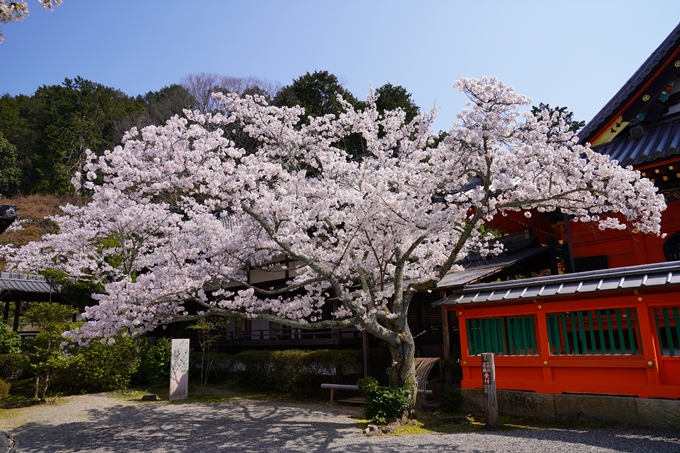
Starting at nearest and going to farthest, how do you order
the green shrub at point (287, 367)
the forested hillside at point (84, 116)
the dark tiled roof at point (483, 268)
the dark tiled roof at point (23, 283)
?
the dark tiled roof at point (483, 268) < the green shrub at point (287, 367) < the dark tiled roof at point (23, 283) < the forested hillside at point (84, 116)

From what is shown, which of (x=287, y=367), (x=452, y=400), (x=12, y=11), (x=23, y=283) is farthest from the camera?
(x=23, y=283)

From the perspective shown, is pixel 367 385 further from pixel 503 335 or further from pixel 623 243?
pixel 623 243

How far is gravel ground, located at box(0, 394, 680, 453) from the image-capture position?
22.5ft

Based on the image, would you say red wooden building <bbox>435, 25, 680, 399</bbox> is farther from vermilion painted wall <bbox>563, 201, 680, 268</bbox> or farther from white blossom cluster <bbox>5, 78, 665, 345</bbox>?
white blossom cluster <bbox>5, 78, 665, 345</bbox>

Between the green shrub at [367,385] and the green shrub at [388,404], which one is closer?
the green shrub at [388,404]

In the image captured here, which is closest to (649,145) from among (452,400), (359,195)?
(359,195)

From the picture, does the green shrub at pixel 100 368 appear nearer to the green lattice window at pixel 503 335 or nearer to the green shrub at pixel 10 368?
the green shrub at pixel 10 368

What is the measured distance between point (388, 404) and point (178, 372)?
7.65 m

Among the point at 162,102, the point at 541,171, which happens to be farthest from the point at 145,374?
the point at 162,102

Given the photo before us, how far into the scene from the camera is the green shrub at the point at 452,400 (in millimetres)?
9609

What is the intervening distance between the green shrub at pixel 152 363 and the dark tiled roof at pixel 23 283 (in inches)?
289

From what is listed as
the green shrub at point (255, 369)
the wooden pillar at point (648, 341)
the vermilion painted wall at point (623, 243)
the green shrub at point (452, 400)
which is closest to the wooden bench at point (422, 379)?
the green shrub at point (452, 400)

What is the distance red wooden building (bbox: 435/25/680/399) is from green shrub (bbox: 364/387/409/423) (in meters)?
1.72

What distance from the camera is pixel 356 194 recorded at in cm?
913
